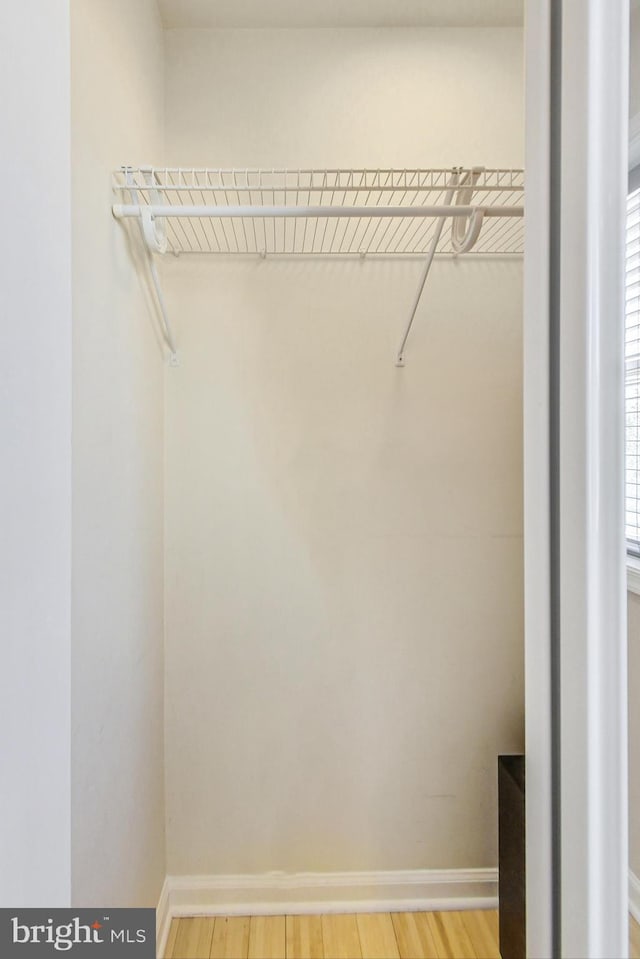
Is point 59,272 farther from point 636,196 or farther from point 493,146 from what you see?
point 493,146

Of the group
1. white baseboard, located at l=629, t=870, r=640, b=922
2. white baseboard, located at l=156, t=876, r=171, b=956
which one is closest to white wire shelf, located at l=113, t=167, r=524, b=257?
white baseboard, located at l=629, t=870, r=640, b=922

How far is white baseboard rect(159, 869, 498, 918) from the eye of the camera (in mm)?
1376

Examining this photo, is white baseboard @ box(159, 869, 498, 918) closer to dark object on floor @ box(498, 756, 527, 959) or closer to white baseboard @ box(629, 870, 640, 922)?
dark object on floor @ box(498, 756, 527, 959)

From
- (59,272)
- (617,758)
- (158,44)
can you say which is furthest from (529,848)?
(158,44)

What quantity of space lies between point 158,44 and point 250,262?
0.56 meters

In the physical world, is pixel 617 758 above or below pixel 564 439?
below

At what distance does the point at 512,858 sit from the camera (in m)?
1.15

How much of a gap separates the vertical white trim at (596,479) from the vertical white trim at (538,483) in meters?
0.02

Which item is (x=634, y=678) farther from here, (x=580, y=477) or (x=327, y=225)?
(x=327, y=225)

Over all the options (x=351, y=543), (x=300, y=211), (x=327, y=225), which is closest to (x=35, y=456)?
(x=300, y=211)

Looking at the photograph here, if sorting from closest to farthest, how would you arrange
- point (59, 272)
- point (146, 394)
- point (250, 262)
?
point (59, 272) → point (146, 394) → point (250, 262)

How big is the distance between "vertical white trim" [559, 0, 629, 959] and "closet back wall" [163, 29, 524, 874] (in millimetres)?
1079

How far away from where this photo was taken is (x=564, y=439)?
13.1 inches

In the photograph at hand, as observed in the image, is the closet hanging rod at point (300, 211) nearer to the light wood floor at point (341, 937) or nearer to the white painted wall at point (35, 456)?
the white painted wall at point (35, 456)
